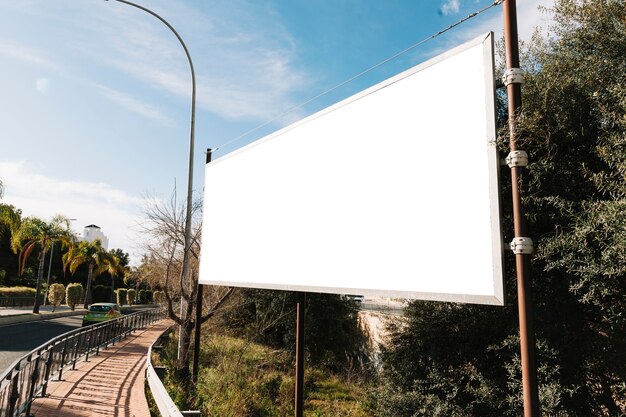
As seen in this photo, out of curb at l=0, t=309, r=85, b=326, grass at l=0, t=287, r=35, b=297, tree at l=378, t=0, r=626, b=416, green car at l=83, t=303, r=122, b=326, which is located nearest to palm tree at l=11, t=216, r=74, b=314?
curb at l=0, t=309, r=85, b=326

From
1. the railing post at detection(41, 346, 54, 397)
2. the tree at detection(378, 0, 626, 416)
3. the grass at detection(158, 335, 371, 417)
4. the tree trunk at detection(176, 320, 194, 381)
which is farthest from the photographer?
Result: the tree trunk at detection(176, 320, 194, 381)

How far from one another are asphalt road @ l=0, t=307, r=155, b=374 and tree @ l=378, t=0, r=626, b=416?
41.7 ft

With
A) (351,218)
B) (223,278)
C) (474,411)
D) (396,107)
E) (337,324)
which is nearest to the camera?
(396,107)

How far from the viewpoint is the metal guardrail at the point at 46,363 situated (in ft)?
21.5

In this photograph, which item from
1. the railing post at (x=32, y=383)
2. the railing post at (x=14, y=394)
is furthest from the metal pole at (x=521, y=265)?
the railing post at (x=32, y=383)

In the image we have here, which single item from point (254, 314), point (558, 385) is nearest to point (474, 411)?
point (558, 385)

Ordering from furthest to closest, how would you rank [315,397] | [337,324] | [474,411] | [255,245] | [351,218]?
[337,324]
[315,397]
[255,245]
[474,411]
[351,218]

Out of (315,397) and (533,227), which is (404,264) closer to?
(533,227)

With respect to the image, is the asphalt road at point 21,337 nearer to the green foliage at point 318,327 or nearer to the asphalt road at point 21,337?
the asphalt road at point 21,337

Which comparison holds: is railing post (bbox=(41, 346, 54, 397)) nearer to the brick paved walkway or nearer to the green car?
the brick paved walkway

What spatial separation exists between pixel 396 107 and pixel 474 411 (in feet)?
19.0

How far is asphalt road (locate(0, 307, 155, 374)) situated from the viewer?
47.1ft

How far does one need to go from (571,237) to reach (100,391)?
9.88m

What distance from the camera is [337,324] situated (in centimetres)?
1881
